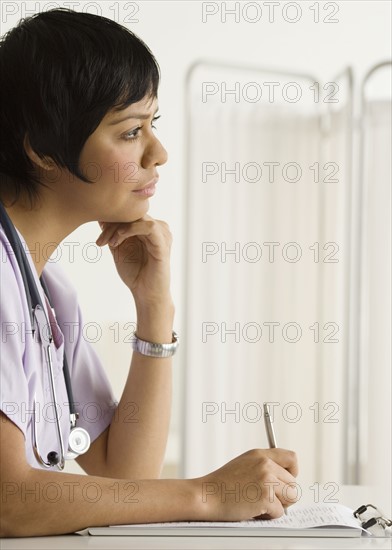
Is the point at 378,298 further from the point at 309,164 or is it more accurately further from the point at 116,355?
the point at 116,355

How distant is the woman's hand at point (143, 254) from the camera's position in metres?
1.31

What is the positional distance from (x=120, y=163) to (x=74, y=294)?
28 cm

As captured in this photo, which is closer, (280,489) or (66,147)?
(280,489)

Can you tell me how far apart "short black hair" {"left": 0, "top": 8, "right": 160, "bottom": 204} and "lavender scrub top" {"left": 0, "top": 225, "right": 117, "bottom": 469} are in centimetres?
14

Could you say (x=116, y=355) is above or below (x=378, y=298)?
below

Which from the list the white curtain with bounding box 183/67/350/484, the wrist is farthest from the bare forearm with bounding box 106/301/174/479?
the white curtain with bounding box 183/67/350/484

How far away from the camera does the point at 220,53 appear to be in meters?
3.54

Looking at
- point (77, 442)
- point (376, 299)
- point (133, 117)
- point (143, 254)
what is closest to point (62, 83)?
point (133, 117)

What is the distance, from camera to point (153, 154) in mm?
1185

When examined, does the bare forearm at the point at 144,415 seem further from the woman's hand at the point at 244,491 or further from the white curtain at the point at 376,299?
the white curtain at the point at 376,299

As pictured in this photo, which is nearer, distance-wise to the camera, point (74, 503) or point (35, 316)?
point (74, 503)

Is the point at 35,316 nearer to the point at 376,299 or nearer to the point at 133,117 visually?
the point at 133,117

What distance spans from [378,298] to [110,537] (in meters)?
1.71

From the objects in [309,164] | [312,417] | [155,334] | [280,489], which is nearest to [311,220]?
[309,164]
